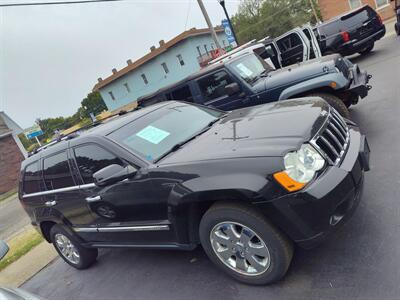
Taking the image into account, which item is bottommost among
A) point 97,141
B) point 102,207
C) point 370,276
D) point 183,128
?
point 370,276

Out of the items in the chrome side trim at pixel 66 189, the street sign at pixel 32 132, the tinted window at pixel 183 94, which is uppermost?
the street sign at pixel 32 132

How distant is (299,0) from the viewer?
179ft

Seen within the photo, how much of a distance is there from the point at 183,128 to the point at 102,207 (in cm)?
128

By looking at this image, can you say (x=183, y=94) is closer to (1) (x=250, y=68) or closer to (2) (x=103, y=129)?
(1) (x=250, y=68)

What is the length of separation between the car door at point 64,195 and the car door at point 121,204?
0.18m

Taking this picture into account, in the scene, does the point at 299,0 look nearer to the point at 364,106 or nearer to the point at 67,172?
the point at 364,106

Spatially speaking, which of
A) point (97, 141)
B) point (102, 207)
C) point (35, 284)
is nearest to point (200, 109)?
point (97, 141)

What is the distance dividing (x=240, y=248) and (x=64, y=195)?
8.15 ft

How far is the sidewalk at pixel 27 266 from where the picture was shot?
6005mm

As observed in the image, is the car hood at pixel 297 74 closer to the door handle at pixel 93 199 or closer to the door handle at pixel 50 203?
the door handle at pixel 93 199

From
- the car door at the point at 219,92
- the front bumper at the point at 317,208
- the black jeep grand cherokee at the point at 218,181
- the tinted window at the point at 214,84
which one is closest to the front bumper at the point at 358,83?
the car door at the point at 219,92

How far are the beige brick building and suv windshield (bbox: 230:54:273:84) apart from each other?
60.7ft

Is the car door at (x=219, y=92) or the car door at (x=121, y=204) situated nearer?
the car door at (x=121, y=204)

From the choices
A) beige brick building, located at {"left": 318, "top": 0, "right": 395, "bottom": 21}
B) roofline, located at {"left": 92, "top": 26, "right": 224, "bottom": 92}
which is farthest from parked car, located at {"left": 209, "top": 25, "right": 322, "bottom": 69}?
roofline, located at {"left": 92, "top": 26, "right": 224, "bottom": 92}
